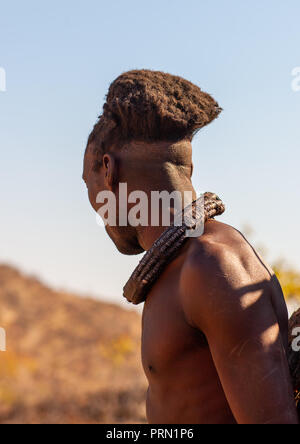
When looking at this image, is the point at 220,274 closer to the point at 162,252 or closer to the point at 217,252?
the point at 217,252

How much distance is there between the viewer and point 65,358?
29.9 m

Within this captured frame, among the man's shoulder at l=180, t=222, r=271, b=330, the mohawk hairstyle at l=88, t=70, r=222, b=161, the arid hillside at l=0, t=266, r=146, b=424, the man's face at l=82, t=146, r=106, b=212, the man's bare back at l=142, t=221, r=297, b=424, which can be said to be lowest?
the arid hillside at l=0, t=266, r=146, b=424

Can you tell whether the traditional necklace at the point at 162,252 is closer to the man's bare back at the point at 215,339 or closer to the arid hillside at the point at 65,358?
the man's bare back at the point at 215,339

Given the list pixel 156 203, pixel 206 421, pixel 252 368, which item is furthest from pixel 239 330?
pixel 156 203

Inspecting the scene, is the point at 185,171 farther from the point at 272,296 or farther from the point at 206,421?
the point at 206,421

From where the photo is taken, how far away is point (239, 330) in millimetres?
2727

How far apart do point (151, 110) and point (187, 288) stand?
1.05 metres

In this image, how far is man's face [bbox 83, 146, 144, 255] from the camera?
3.67 m

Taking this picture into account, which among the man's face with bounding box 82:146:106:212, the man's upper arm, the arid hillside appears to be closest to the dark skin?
the man's upper arm

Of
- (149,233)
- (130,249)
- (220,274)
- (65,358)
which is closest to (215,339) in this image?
(220,274)

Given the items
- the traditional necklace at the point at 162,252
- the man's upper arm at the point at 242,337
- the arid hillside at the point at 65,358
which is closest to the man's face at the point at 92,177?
the traditional necklace at the point at 162,252

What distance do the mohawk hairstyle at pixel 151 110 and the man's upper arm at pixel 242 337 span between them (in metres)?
0.94

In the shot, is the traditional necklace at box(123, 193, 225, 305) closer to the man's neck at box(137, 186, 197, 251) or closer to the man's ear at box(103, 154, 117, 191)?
the man's neck at box(137, 186, 197, 251)

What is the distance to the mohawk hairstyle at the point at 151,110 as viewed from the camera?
357cm
